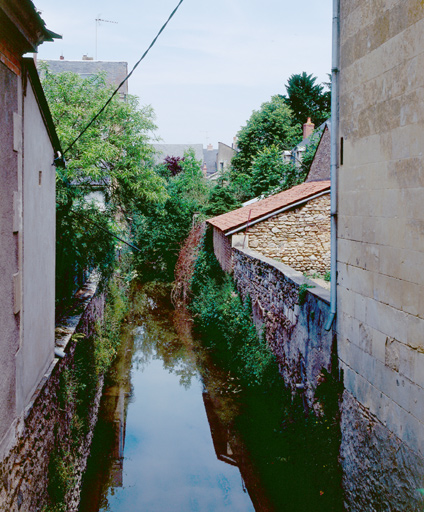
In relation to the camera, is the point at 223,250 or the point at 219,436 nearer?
the point at 219,436

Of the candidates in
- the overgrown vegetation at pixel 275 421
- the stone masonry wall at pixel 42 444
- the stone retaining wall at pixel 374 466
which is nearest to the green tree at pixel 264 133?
the overgrown vegetation at pixel 275 421

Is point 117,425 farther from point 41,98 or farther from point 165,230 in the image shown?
point 165,230

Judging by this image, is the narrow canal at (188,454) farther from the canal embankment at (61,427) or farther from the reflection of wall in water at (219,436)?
the canal embankment at (61,427)

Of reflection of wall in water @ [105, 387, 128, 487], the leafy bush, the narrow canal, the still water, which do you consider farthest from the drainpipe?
reflection of wall in water @ [105, 387, 128, 487]

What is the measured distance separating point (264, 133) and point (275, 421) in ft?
97.0

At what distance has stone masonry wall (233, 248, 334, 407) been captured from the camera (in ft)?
22.3

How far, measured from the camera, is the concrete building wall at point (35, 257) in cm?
477

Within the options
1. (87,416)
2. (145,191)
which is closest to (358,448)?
(87,416)

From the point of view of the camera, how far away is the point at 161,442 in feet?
28.7

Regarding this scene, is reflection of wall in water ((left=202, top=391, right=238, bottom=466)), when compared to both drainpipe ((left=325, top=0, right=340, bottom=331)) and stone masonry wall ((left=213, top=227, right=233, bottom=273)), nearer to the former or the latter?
drainpipe ((left=325, top=0, right=340, bottom=331))

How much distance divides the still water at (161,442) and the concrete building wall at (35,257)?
8.99 feet

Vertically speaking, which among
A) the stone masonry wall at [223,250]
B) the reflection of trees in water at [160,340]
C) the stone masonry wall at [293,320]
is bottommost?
the reflection of trees in water at [160,340]

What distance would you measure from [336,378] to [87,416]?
423 centimetres

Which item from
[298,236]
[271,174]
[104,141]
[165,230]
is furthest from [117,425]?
[271,174]
